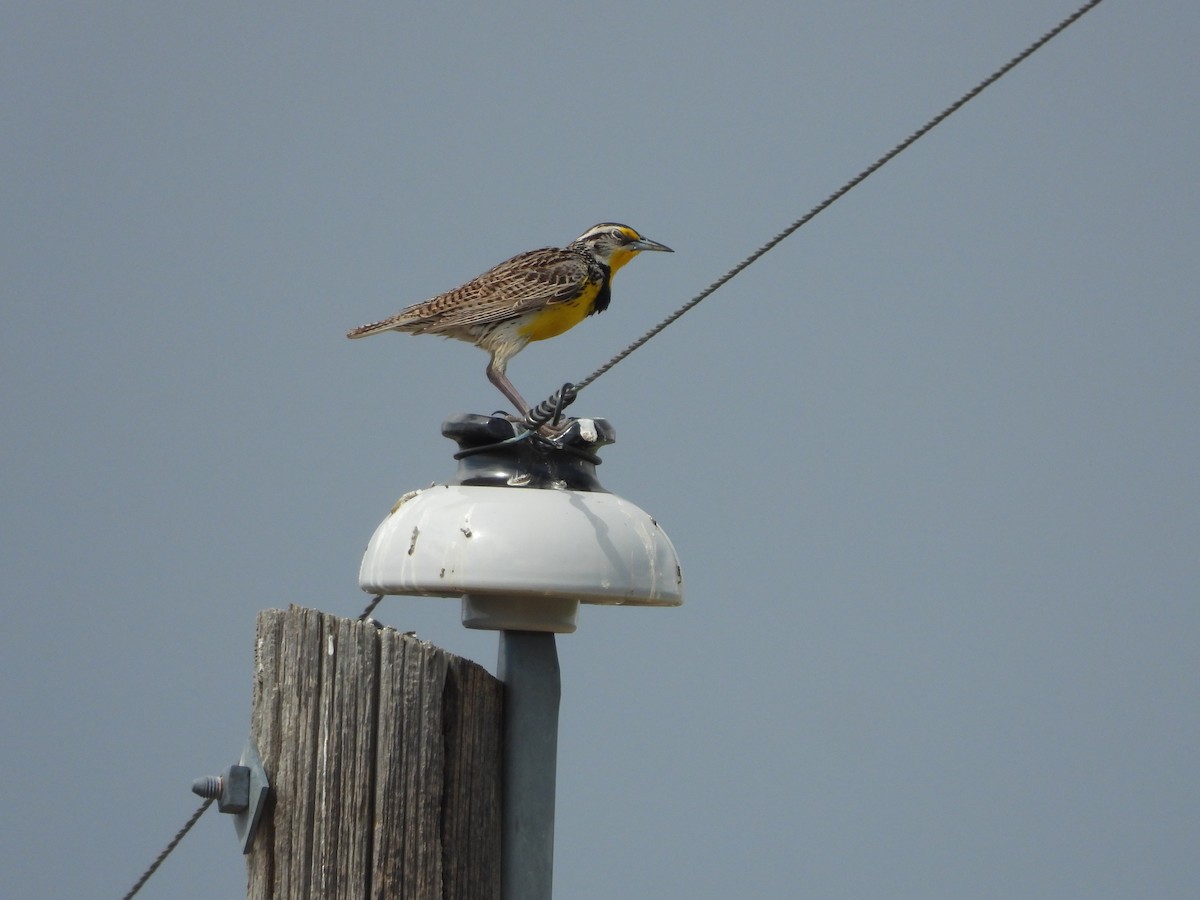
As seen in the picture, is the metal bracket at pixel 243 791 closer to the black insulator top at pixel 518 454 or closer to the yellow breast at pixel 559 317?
the black insulator top at pixel 518 454

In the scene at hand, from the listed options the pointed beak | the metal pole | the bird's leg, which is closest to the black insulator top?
the metal pole

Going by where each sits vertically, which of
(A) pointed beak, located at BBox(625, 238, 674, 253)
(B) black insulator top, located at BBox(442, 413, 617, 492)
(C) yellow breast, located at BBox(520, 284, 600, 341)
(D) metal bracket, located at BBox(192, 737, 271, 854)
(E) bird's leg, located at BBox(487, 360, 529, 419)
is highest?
(A) pointed beak, located at BBox(625, 238, 674, 253)

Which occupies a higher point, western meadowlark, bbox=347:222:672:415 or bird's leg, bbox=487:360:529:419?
western meadowlark, bbox=347:222:672:415

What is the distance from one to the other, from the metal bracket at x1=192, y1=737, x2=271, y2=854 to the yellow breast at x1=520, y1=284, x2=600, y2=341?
2.54 meters

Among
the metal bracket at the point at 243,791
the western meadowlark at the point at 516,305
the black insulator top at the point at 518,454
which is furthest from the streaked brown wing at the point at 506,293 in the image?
the metal bracket at the point at 243,791

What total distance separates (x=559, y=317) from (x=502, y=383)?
0.41m

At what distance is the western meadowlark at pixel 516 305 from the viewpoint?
5.18 m

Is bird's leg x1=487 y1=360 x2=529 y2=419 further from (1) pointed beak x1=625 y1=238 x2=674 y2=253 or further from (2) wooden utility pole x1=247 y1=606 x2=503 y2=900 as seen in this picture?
(2) wooden utility pole x1=247 y1=606 x2=503 y2=900

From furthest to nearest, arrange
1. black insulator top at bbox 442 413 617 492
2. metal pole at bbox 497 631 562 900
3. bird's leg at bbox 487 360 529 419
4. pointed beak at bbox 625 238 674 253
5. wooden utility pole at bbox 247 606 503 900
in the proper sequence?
pointed beak at bbox 625 238 674 253 < bird's leg at bbox 487 360 529 419 < black insulator top at bbox 442 413 617 492 < metal pole at bbox 497 631 562 900 < wooden utility pole at bbox 247 606 503 900

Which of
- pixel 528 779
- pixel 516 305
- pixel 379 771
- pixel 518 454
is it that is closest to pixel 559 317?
pixel 516 305

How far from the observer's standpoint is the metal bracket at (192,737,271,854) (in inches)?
115

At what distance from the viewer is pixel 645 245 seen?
5820mm

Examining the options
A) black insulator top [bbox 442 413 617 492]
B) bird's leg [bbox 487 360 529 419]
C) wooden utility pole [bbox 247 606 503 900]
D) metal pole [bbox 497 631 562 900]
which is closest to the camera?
wooden utility pole [bbox 247 606 503 900]

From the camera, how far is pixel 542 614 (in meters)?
3.14
